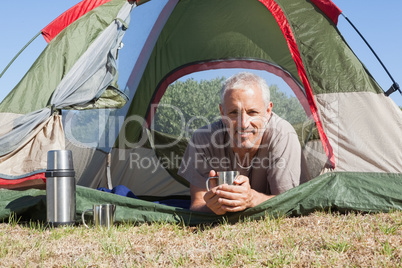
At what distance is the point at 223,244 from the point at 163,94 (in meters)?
1.81

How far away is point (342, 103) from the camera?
9.06ft

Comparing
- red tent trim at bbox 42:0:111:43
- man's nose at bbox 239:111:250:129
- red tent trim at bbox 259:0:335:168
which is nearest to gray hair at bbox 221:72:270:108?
man's nose at bbox 239:111:250:129

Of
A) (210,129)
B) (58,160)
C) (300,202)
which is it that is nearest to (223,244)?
(300,202)

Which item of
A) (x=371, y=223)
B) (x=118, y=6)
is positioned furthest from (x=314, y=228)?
(x=118, y=6)

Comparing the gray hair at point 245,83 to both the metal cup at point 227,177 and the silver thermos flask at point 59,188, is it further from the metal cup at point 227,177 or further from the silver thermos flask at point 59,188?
the silver thermos flask at point 59,188

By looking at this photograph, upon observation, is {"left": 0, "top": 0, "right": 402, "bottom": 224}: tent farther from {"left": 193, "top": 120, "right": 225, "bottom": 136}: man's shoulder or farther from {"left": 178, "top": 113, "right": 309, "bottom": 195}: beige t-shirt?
{"left": 193, "top": 120, "right": 225, "bottom": 136}: man's shoulder

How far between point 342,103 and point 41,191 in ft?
5.94

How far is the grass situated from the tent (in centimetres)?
16

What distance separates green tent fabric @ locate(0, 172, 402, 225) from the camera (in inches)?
91.2

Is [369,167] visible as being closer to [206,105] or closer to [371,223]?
[371,223]

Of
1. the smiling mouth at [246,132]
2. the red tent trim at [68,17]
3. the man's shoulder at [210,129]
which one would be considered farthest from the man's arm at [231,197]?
the red tent trim at [68,17]

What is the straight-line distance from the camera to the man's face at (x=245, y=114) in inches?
94.1

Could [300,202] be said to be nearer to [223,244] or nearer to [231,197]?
[231,197]

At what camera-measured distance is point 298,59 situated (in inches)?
112
